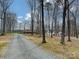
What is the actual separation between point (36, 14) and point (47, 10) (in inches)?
530

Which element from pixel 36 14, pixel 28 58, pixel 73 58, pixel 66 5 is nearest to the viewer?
pixel 28 58

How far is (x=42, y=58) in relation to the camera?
1572cm

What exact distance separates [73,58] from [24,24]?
145 meters

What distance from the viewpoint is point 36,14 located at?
299 ft

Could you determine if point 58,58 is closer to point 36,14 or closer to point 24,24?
point 36,14

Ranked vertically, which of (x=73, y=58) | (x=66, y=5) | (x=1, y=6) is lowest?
(x=73, y=58)

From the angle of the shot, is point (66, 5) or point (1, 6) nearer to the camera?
point (66, 5)

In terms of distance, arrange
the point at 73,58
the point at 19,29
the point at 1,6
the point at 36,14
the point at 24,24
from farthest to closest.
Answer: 1. the point at 19,29
2. the point at 24,24
3. the point at 36,14
4. the point at 1,6
5. the point at 73,58

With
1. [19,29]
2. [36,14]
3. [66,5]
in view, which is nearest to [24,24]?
[19,29]

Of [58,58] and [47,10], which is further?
[47,10]

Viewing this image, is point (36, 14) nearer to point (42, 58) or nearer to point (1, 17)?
point (1, 17)

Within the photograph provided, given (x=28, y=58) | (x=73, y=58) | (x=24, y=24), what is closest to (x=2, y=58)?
(x=28, y=58)

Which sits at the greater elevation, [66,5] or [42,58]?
[66,5]

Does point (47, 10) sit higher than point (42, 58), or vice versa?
point (47, 10)
